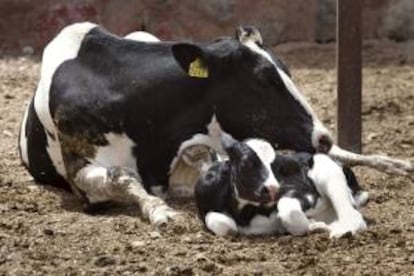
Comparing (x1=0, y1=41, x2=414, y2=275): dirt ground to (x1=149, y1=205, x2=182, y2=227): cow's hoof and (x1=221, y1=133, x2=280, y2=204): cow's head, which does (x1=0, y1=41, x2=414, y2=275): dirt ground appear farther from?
(x1=221, y1=133, x2=280, y2=204): cow's head

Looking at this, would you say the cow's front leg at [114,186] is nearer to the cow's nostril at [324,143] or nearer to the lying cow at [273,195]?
the lying cow at [273,195]

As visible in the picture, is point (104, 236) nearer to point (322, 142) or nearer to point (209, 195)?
point (209, 195)

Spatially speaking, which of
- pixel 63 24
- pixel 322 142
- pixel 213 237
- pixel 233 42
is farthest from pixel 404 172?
pixel 63 24

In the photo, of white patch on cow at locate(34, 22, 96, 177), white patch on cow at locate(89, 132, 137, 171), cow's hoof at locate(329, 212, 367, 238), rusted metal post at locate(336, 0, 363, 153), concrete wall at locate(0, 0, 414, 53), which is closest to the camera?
cow's hoof at locate(329, 212, 367, 238)

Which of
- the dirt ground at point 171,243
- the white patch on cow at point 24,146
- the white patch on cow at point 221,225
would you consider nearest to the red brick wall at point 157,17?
the dirt ground at point 171,243

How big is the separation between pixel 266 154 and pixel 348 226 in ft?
1.61

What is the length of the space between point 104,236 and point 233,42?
1313mm

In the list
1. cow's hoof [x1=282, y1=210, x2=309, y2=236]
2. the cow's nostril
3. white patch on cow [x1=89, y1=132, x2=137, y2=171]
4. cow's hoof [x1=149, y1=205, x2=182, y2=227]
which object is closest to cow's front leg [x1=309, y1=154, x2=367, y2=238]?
cow's hoof [x1=282, y1=210, x2=309, y2=236]

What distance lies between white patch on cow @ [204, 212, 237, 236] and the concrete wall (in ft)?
16.1

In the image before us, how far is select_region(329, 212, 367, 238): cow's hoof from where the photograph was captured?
15.8 ft

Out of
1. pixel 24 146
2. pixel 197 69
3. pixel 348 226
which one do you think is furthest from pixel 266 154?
pixel 24 146

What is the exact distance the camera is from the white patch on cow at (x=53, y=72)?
598 centimetres

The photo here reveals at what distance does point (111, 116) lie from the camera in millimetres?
5742

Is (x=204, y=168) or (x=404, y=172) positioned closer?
(x=204, y=168)
